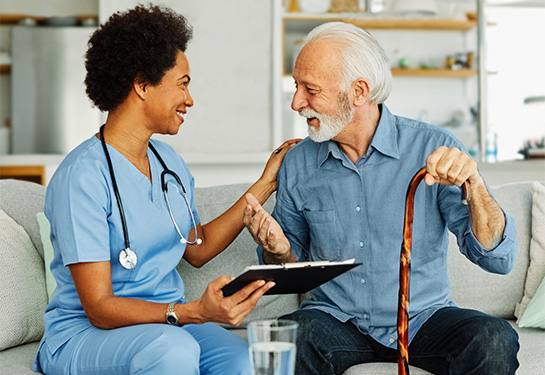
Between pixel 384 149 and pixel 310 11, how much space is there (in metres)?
3.27

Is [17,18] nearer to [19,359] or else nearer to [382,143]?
[19,359]

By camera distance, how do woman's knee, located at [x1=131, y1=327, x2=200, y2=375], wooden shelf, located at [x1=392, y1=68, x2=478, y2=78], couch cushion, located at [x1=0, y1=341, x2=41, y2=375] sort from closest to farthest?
woman's knee, located at [x1=131, y1=327, x2=200, y2=375], couch cushion, located at [x1=0, y1=341, x2=41, y2=375], wooden shelf, located at [x1=392, y1=68, x2=478, y2=78]

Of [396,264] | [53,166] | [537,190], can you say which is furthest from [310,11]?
[396,264]

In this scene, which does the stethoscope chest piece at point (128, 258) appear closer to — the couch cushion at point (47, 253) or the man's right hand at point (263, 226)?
the man's right hand at point (263, 226)

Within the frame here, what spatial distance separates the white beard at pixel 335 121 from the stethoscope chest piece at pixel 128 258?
0.59m

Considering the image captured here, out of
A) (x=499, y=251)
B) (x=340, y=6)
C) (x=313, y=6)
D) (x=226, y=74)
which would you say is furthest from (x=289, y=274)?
(x=340, y=6)

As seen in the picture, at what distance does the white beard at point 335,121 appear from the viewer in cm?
185

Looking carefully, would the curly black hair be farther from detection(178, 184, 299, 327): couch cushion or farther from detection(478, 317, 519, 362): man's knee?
detection(478, 317, 519, 362): man's knee

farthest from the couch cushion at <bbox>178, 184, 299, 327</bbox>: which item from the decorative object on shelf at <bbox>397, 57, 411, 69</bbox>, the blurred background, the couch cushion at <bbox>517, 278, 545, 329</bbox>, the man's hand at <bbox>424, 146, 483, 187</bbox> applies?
the decorative object on shelf at <bbox>397, 57, 411, 69</bbox>

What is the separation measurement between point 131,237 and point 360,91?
0.75m

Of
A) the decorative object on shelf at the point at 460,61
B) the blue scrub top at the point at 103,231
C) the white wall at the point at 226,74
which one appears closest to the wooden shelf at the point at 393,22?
the decorative object on shelf at the point at 460,61

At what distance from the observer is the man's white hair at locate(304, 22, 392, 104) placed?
6.10ft

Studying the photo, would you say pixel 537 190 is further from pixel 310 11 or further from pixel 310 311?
pixel 310 11

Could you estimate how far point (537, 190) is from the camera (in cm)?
220
